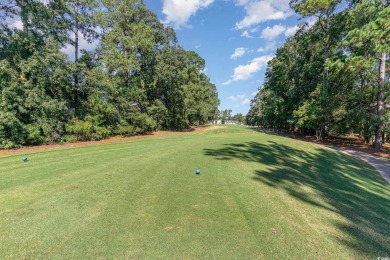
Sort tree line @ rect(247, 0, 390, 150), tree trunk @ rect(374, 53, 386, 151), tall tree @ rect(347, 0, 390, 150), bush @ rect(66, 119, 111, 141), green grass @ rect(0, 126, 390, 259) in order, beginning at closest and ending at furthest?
green grass @ rect(0, 126, 390, 259) < tall tree @ rect(347, 0, 390, 150) < tree line @ rect(247, 0, 390, 150) < tree trunk @ rect(374, 53, 386, 151) < bush @ rect(66, 119, 111, 141)

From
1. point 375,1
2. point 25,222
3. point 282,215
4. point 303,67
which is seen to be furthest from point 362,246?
point 303,67

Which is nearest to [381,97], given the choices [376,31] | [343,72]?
[343,72]

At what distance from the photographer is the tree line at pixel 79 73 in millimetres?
15094

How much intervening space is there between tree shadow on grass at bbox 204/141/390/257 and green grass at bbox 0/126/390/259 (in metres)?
0.04

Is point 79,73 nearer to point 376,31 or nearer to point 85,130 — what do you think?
point 85,130

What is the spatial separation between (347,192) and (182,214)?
220 inches

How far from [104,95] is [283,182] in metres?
18.8

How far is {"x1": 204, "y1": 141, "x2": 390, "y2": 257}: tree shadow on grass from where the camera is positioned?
4094 millimetres

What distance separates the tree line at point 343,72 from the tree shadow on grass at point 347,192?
28.0 ft

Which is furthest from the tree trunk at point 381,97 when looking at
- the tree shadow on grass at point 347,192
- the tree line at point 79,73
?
the tree line at point 79,73

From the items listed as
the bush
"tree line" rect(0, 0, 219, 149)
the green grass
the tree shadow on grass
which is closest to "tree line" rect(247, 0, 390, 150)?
the tree shadow on grass

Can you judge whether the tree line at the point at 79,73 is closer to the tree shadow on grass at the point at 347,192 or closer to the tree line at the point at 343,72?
the tree shadow on grass at the point at 347,192

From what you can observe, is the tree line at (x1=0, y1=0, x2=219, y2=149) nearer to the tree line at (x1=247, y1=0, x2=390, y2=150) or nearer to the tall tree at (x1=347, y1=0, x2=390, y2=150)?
the tree line at (x1=247, y1=0, x2=390, y2=150)

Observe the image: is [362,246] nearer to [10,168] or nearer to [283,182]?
[283,182]
